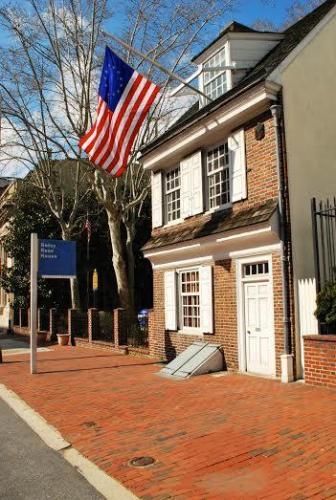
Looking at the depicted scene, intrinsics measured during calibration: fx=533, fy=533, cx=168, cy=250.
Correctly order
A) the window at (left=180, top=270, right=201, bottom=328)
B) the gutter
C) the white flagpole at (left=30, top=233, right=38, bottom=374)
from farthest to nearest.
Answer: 1. the window at (left=180, top=270, right=201, bottom=328)
2. the white flagpole at (left=30, top=233, right=38, bottom=374)
3. the gutter

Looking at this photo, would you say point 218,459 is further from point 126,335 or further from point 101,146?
point 126,335

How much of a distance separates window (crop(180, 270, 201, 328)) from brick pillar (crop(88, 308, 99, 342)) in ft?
20.7

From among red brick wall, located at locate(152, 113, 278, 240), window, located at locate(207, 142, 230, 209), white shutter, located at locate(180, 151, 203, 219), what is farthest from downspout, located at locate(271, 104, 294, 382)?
white shutter, located at locate(180, 151, 203, 219)

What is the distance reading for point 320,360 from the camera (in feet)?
30.6

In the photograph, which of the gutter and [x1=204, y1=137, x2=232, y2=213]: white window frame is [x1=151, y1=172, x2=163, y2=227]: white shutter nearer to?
[x1=204, y1=137, x2=232, y2=213]: white window frame

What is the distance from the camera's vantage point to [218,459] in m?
5.71

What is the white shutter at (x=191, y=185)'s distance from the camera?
1338 centimetres

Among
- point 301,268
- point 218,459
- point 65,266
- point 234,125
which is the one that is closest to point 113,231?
point 65,266

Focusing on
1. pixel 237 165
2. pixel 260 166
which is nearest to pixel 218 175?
pixel 237 165

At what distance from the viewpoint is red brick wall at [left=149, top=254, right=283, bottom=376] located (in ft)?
34.7

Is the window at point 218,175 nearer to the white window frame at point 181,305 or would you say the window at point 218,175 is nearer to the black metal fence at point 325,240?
the white window frame at point 181,305

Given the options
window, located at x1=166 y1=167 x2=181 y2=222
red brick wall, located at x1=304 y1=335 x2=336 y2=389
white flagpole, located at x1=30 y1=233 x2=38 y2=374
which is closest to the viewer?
red brick wall, located at x1=304 y1=335 x2=336 y2=389

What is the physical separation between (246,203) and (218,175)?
1638 mm

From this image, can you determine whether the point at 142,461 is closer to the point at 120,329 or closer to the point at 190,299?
the point at 190,299
